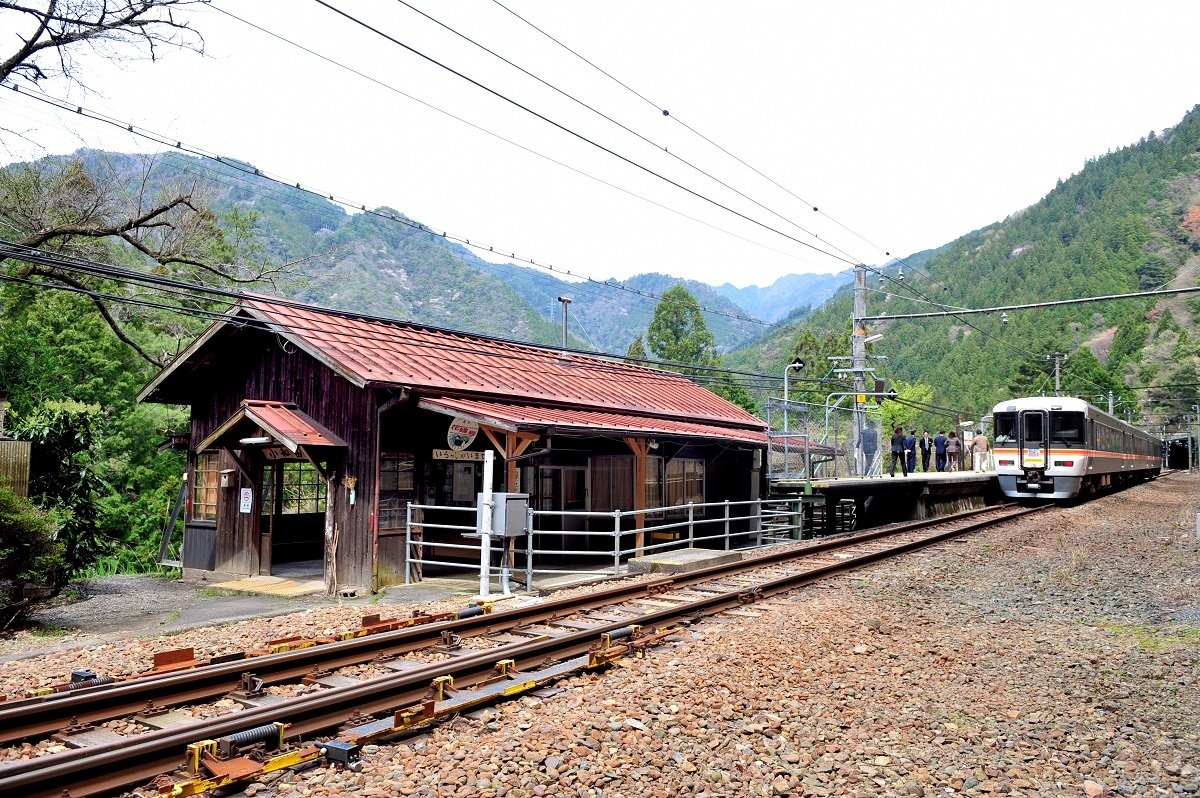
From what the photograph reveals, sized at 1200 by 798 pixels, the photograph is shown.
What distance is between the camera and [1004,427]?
27438mm

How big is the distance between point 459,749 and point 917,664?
428cm

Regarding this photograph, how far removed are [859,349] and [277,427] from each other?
1579 cm

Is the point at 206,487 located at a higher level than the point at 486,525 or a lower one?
higher

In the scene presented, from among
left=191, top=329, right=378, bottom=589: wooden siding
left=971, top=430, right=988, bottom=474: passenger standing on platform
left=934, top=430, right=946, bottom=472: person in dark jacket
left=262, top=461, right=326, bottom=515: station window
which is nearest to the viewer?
left=191, top=329, right=378, bottom=589: wooden siding

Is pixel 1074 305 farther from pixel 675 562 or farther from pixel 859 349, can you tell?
pixel 675 562

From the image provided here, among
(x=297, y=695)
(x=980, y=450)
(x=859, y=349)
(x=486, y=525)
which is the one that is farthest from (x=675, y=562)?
(x=980, y=450)

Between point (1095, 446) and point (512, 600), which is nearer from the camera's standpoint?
point (512, 600)

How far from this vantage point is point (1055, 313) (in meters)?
110

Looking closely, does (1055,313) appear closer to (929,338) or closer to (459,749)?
(929,338)

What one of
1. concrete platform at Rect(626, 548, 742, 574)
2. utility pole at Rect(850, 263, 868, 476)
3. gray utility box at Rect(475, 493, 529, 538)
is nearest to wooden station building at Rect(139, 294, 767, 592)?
concrete platform at Rect(626, 548, 742, 574)

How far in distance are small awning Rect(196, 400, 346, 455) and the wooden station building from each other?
3cm

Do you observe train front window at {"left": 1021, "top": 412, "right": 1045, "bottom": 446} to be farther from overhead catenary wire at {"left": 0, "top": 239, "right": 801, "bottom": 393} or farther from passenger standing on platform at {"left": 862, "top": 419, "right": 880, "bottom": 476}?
overhead catenary wire at {"left": 0, "top": 239, "right": 801, "bottom": 393}

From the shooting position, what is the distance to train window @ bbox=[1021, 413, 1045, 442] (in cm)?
2636

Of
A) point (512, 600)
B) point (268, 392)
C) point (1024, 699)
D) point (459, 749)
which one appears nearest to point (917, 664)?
point (1024, 699)
